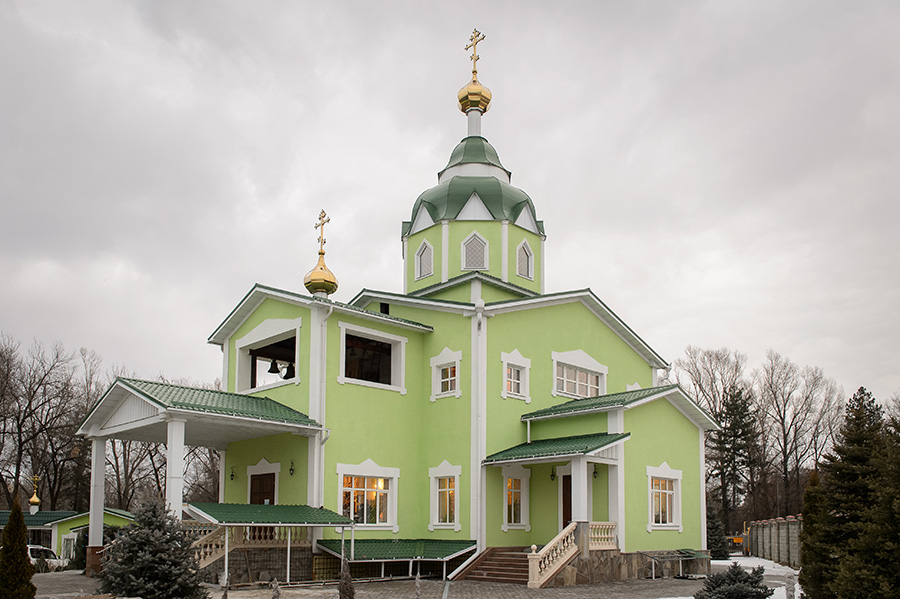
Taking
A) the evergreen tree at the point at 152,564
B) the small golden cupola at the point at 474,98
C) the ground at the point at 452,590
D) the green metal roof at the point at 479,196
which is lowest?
the ground at the point at 452,590

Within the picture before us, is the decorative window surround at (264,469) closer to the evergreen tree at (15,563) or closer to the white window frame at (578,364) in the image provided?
the white window frame at (578,364)

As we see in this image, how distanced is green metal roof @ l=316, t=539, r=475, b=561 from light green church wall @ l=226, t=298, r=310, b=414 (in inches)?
129

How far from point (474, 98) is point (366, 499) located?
47.0 ft

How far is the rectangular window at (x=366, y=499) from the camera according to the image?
66.0 feet

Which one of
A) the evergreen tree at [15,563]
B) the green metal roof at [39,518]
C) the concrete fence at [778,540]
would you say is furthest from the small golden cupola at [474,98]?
the green metal roof at [39,518]

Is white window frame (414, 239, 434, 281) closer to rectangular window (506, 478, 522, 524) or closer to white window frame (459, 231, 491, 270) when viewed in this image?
white window frame (459, 231, 491, 270)

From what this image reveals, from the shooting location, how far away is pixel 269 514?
17578 millimetres

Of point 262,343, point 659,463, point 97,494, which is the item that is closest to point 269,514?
point 97,494

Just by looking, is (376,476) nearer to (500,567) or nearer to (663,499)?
(500,567)

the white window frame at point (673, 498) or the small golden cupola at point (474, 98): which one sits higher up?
the small golden cupola at point (474, 98)

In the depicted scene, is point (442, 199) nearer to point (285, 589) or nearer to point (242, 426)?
point (242, 426)

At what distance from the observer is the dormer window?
997 inches

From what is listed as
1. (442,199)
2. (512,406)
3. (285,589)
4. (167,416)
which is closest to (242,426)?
(167,416)

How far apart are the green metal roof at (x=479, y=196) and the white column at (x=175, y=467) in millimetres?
11303
